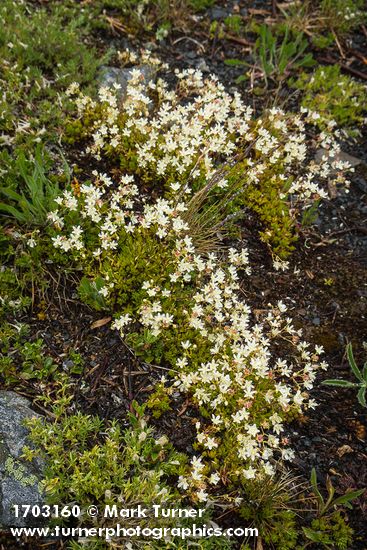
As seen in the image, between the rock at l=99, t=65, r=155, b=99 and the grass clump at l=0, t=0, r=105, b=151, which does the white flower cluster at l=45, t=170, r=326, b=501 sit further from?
the rock at l=99, t=65, r=155, b=99

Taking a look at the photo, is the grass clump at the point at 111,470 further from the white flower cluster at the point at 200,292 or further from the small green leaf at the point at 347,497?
the small green leaf at the point at 347,497

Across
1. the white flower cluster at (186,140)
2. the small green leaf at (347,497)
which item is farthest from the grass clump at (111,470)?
the white flower cluster at (186,140)

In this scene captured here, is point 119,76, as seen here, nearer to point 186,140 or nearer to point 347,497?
point 186,140

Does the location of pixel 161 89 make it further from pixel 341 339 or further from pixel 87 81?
pixel 341 339

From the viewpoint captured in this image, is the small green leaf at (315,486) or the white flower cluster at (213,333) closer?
the small green leaf at (315,486)

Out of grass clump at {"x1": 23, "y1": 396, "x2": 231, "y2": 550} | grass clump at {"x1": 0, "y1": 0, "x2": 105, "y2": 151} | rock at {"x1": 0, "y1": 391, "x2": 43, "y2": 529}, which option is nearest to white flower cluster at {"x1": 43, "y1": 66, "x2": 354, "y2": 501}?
grass clump at {"x1": 23, "y1": 396, "x2": 231, "y2": 550}

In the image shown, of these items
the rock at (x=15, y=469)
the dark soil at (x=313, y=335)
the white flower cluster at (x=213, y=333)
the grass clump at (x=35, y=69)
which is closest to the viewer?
the rock at (x=15, y=469)

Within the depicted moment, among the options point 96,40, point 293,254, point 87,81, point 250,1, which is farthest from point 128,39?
point 293,254
